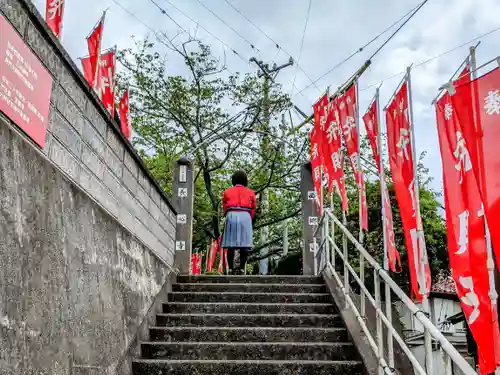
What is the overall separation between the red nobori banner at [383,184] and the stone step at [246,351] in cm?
123

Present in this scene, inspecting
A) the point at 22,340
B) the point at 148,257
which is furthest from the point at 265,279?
the point at 22,340

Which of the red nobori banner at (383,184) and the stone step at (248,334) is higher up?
the red nobori banner at (383,184)

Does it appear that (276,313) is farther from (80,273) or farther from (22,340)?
(22,340)

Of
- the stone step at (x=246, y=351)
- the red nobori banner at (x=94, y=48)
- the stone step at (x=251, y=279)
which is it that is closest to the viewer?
the stone step at (x=246, y=351)

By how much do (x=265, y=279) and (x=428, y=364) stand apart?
13.5 feet

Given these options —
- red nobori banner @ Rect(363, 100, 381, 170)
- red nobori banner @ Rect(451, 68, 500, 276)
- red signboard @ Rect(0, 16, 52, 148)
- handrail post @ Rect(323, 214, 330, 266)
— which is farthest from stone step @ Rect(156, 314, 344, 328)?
red signboard @ Rect(0, 16, 52, 148)

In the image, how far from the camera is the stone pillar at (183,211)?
7824 millimetres

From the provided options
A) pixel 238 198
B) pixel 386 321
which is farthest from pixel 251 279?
pixel 386 321

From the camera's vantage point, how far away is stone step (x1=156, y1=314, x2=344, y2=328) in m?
5.80

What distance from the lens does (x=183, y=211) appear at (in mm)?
8219

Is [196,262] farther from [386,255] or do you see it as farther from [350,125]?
[386,255]

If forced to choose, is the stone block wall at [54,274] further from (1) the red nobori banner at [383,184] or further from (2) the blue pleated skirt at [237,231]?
(2) the blue pleated skirt at [237,231]

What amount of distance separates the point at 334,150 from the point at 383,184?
80.2 inches

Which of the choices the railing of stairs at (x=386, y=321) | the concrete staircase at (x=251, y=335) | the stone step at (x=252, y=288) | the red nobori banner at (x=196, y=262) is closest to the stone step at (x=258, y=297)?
the concrete staircase at (x=251, y=335)
